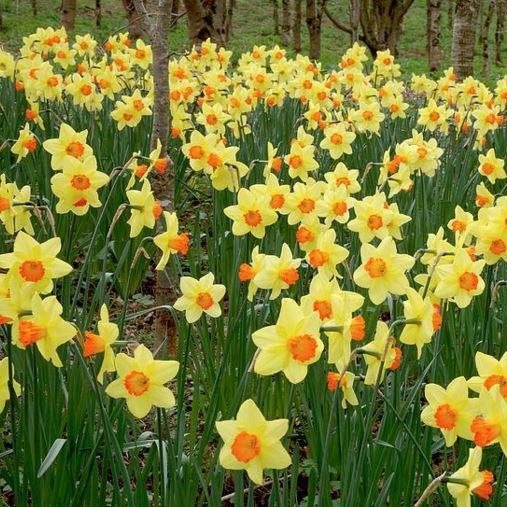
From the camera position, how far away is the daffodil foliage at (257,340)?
137 cm

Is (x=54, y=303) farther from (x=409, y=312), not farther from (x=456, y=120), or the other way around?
(x=456, y=120)

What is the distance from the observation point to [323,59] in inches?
719

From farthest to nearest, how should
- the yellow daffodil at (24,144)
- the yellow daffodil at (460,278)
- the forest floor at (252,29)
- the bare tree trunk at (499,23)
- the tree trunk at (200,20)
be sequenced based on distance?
1. the forest floor at (252,29)
2. the bare tree trunk at (499,23)
3. the tree trunk at (200,20)
4. the yellow daffodil at (24,144)
5. the yellow daffodil at (460,278)

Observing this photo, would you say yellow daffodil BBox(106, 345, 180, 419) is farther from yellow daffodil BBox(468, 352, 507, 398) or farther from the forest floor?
the forest floor

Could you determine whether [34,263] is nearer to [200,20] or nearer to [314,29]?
[200,20]

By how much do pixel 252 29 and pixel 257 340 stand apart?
77.1 feet

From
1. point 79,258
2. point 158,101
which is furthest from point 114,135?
point 158,101

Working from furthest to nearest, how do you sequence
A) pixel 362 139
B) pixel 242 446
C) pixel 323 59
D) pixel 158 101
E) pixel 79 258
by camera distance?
pixel 323 59
pixel 362 139
pixel 79 258
pixel 158 101
pixel 242 446

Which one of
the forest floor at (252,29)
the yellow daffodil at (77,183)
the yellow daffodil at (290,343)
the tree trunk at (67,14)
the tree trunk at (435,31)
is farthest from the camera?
the forest floor at (252,29)

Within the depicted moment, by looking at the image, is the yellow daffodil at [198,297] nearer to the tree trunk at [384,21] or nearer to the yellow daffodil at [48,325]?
the yellow daffodil at [48,325]

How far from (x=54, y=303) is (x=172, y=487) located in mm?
448

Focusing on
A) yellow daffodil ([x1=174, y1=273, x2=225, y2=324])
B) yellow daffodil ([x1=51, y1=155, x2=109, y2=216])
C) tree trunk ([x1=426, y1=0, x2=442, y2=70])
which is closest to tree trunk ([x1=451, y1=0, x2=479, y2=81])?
yellow daffodil ([x1=51, y1=155, x2=109, y2=216])

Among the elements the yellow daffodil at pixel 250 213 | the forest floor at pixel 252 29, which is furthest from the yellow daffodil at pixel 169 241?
the forest floor at pixel 252 29

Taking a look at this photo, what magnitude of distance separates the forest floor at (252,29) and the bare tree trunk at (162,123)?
1292 centimetres
